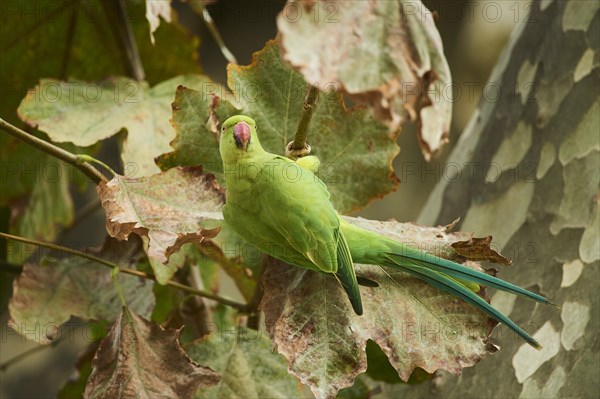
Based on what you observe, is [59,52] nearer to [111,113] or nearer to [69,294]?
[111,113]

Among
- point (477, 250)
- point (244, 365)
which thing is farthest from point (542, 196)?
point (244, 365)

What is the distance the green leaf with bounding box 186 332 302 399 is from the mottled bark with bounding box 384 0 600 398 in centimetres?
20

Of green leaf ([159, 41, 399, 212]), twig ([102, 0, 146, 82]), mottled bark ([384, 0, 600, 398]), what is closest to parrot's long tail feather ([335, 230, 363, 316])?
green leaf ([159, 41, 399, 212])

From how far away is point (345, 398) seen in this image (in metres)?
0.78

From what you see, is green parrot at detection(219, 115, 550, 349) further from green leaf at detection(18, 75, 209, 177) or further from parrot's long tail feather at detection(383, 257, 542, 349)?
green leaf at detection(18, 75, 209, 177)

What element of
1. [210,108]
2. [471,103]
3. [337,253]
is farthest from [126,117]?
[471,103]

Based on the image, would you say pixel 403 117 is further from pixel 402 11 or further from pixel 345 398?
pixel 345 398

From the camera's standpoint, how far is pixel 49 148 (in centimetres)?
56

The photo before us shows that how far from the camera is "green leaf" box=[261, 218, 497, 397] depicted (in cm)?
53

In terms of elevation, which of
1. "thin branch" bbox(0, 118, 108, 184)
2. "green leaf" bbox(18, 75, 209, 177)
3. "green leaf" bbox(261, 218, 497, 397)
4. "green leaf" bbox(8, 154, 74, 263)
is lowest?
"green leaf" bbox(8, 154, 74, 263)

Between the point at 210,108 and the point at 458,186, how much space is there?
379 millimetres

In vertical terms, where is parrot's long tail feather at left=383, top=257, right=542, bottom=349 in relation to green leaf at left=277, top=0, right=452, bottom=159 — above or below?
below

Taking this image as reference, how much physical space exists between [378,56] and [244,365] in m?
0.36

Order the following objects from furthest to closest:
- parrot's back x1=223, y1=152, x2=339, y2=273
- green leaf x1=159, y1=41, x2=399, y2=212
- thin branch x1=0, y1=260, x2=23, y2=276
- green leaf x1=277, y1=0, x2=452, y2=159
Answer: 1. thin branch x1=0, y1=260, x2=23, y2=276
2. green leaf x1=159, y1=41, x2=399, y2=212
3. parrot's back x1=223, y1=152, x2=339, y2=273
4. green leaf x1=277, y1=0, x2=452, y2=159
